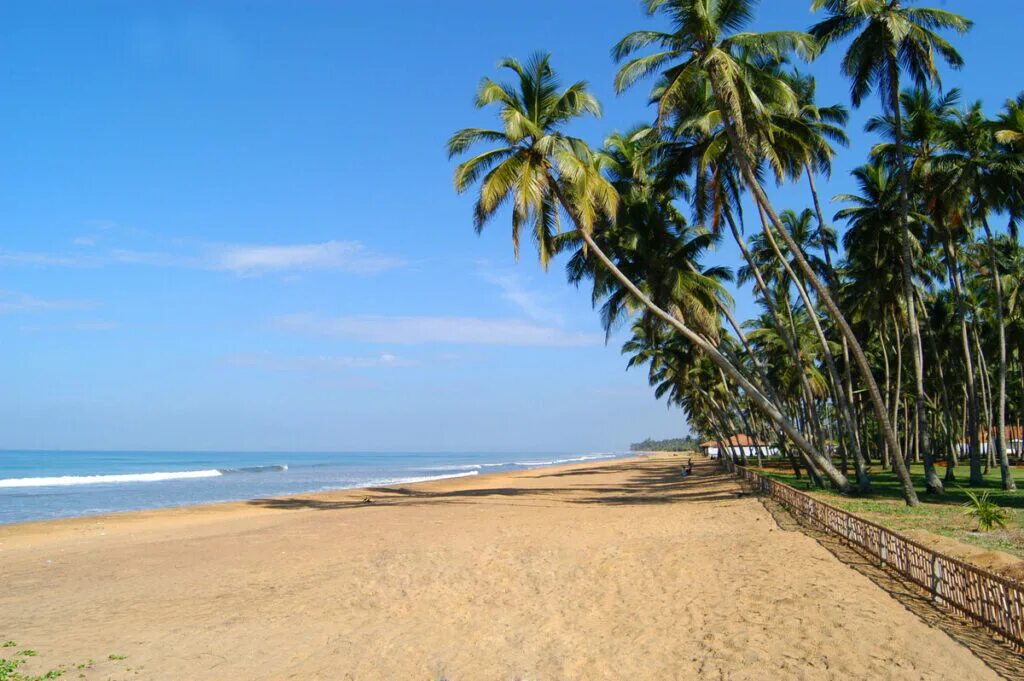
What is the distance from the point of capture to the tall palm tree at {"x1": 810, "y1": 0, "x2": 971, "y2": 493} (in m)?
17.4

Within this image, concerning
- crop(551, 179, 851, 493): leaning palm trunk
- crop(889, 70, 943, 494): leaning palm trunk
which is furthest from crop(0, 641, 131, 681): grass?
crop(889, 70, 943, 494): leaning palm trunk

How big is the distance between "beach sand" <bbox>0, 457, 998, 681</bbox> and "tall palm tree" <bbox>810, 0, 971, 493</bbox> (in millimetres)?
8465

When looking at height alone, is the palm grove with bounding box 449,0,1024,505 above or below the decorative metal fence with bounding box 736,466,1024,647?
above

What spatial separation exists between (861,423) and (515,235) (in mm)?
36897

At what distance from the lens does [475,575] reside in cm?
1062

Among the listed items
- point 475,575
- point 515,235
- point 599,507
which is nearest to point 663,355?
point 599,507

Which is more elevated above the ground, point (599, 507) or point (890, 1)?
point (890, 1)

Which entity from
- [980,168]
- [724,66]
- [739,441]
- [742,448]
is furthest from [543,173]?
[739,441]

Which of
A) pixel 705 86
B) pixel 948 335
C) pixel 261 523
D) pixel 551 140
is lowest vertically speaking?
pixel 261 523

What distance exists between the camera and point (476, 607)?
880cm

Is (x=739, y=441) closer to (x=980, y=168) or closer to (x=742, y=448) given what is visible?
(x=742, y=448)

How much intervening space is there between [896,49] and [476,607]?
17301 mm

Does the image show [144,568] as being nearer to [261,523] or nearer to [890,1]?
[261,523]

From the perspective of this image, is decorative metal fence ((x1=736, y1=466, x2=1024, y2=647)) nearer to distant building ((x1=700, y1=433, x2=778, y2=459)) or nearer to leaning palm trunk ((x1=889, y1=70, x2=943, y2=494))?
leaning palm trunk ((x1=889, y1=70, x2=943, y2=494))
